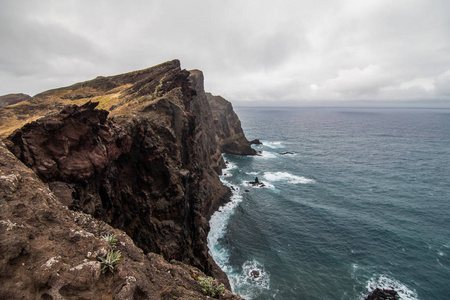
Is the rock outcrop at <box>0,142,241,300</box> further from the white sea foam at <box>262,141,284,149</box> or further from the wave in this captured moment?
the white sea foam at <box>262,141,284,149</box>

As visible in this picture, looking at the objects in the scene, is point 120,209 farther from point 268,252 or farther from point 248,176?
point 248,176

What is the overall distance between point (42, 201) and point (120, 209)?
587 inches

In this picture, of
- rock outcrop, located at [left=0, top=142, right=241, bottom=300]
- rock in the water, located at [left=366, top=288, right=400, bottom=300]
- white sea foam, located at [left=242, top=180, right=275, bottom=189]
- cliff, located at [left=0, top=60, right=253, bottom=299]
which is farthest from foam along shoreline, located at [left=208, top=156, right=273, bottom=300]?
rock outcrop, located at [left=0, top=142, right=241, bottom=300]

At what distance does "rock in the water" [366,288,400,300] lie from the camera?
34.2m

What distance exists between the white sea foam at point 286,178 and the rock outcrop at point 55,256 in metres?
69.1

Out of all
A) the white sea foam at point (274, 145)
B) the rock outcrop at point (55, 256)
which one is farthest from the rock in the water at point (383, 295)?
the white sea foam at point (274, 145)

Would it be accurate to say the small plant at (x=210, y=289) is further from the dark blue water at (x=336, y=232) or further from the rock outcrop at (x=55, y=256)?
the dark blue water at (x=336, y=232)

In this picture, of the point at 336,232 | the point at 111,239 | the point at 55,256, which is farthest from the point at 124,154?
the point at 336,232

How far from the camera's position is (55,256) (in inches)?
353

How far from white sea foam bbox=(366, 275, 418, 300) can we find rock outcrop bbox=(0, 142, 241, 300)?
3675cm

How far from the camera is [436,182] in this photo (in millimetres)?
73938

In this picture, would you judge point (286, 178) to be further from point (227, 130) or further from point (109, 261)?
point (109, 261)

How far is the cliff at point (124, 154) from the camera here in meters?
18.0

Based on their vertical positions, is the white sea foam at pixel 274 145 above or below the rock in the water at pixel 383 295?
above
